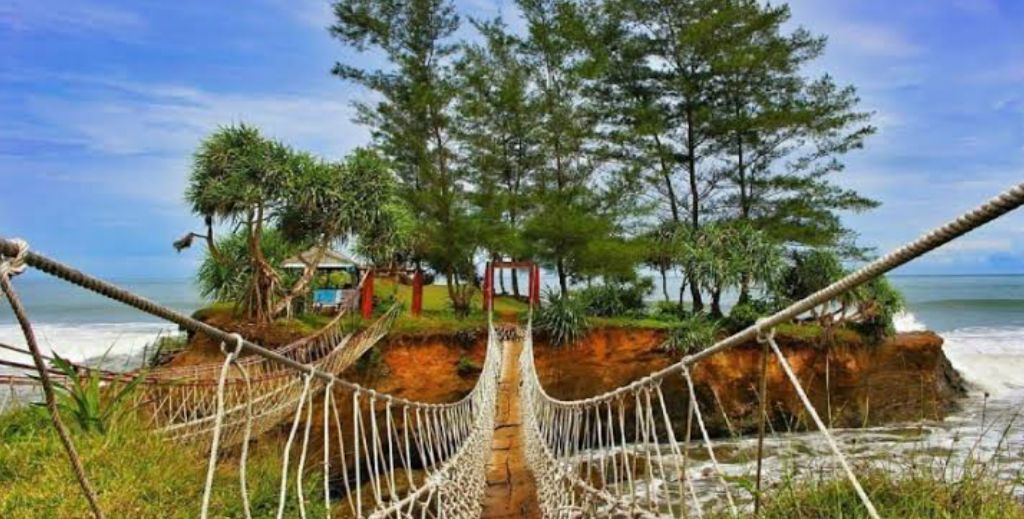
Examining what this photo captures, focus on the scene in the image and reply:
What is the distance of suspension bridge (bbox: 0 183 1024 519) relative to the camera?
→ 89 centimetres

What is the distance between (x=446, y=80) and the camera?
12.8m

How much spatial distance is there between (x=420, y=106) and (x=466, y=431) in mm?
8854

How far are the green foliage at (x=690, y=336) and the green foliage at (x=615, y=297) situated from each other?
57.3 inches

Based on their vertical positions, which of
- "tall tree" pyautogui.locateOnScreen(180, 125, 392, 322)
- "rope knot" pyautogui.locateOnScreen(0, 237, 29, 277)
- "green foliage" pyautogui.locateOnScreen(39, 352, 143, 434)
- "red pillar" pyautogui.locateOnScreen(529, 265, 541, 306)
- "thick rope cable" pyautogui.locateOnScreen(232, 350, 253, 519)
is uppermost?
"tall tree" pyautogui.locateOnScreen(180, 125, 392, 322)

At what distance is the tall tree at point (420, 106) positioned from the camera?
40.4ft

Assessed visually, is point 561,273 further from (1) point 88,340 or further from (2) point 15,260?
(2) point 15,260

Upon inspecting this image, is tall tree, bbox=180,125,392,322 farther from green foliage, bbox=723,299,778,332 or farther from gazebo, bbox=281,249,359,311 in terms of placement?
green foliage, bbox=723,299,778,332

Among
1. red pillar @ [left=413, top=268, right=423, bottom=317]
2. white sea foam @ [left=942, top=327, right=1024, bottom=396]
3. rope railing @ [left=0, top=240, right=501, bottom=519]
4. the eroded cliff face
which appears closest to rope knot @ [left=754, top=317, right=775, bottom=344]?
rope railing @ [left=0, top=240, right=501, bottom=519]

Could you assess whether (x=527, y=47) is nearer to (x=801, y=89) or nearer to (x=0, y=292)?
(x=801, y=89)

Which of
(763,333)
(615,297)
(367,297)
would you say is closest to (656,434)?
(763,333)

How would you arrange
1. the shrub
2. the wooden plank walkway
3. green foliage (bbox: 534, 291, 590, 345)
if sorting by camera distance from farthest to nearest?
the shrub < green foliage (bbox: 534, 291, 590, 345) < the wooden plank walkway

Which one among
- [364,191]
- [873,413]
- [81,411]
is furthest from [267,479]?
[873,413]

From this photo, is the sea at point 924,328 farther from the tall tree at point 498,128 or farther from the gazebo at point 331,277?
the tall tree at point 498,128

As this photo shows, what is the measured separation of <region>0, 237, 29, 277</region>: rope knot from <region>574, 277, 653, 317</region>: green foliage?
35.1ft
